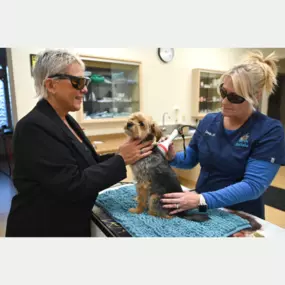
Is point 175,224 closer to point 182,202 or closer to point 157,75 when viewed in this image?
point 182,202

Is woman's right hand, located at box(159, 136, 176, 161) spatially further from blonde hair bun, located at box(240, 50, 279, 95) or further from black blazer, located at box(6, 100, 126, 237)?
blonde hair bun, located at box(240, 50, 279, 95)

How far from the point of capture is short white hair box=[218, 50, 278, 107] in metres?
1.09

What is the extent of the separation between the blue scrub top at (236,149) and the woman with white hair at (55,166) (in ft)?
1.54

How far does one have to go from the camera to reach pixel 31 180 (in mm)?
962

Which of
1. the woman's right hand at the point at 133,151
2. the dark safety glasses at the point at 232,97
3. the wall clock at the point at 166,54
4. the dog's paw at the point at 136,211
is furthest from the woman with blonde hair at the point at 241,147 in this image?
the wall clock at the point at 166,54

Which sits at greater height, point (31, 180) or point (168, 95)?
point (168, 95)

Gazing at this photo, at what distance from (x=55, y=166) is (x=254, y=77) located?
95 cm

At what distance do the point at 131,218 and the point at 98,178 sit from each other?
23 centimetres

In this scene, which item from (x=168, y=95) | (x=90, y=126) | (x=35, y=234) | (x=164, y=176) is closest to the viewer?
(x=35, y=234)

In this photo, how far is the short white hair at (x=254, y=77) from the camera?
42.9 inches

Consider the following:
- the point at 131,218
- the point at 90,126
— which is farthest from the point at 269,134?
the point at 90,126

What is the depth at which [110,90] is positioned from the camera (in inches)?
127

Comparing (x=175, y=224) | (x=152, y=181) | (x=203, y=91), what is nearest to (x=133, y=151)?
(x=152, y=181)

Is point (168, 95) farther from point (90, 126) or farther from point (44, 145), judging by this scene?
point (44, 145)
